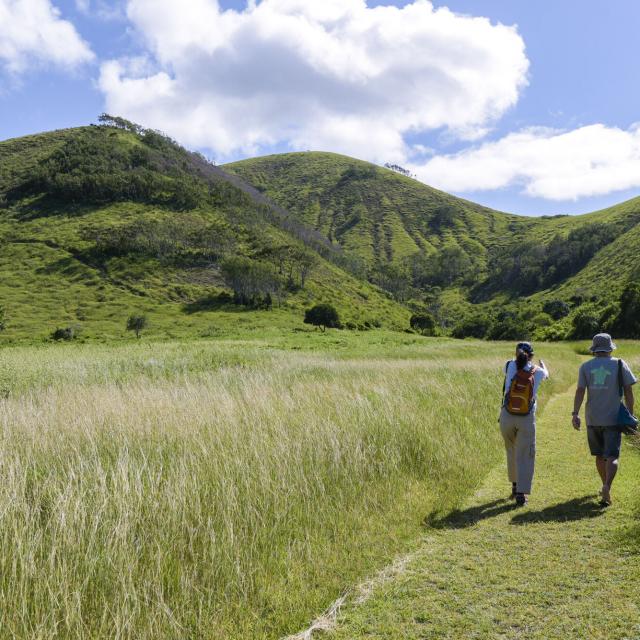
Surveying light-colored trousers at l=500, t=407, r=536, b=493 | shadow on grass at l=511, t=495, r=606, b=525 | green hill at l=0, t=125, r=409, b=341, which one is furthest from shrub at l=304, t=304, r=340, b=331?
shadow on grass at l=511, t=495, r=606, b=525

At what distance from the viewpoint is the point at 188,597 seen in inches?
147

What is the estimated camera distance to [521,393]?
6.73m

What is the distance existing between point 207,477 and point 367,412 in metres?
3.70

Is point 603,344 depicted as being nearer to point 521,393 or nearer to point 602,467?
point 521,393

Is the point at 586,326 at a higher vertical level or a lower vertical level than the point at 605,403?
higher

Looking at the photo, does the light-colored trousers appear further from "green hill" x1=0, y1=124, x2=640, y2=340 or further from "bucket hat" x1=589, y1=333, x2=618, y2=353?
"green hill" x1=0, y1=124, x2=640, y2=340

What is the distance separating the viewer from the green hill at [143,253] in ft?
234

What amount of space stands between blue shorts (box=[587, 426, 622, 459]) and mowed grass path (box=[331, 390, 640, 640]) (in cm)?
66

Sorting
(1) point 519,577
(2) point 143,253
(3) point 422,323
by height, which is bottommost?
(1) point 519,577

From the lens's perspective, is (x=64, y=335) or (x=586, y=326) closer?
(x=64, y=335)

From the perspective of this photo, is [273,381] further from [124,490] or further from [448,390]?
[124,490]

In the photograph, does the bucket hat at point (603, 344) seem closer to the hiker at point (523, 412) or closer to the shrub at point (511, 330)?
the hiker at point (523, 412)

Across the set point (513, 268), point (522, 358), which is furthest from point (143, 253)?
point (513, 268)

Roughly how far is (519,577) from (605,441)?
120 inches
